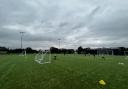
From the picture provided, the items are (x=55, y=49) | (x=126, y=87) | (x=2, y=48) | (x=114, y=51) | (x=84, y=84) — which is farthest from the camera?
(x=2, y=48)

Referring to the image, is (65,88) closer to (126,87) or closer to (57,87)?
(57,87)

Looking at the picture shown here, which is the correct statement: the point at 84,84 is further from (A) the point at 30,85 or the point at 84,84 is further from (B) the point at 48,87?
(A) the point at 30,85

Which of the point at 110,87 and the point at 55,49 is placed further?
the point at 55,49

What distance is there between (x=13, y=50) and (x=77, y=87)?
415 ft

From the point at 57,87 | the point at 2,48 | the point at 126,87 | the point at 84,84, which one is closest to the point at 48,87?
the point at 57,87

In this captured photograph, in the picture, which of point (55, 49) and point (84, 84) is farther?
point (55, 49)

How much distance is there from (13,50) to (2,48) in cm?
2634

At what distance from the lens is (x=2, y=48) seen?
15388 cm

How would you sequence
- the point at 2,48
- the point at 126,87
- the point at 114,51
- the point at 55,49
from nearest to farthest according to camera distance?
the point at 126,87, the point at 114,51, the point at 55,49, the point at 2,48

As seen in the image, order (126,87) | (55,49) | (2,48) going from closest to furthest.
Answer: (126,87) < (55,49) < (2,48)

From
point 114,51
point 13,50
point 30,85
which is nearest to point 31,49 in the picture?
point 13,50

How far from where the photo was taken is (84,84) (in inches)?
420

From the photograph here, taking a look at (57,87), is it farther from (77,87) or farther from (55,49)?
(55,49)

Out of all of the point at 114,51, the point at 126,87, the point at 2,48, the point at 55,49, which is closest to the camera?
the point at 126,87
